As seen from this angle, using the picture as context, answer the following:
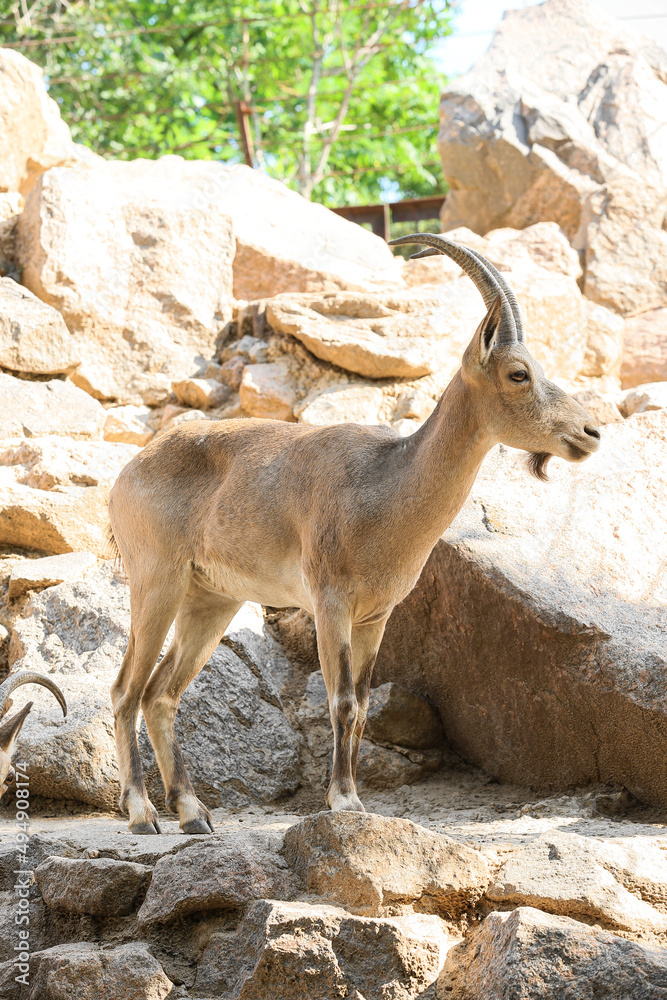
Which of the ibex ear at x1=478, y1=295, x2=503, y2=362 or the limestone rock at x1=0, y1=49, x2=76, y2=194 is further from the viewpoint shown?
the limestone rock at x1=0, y1=49, x2=76, y2=194

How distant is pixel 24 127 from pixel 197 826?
8165 mm

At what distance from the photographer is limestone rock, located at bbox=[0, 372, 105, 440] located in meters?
7.97

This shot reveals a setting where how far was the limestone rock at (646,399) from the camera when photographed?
303 inches

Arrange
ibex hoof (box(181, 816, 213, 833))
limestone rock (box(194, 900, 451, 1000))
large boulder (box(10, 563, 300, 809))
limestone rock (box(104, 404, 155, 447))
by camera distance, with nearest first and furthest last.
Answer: limestone rock (box(194, 900, 451, 1000)) → ibex hoof (box(181, 816, 213, 833)) → large boulder (box(10, 563, 300, 809)) → limestone rock (box(104, 404, 155, 447))

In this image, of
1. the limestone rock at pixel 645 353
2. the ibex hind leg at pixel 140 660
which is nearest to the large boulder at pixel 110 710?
the ibex hind leg at pixel 140 660

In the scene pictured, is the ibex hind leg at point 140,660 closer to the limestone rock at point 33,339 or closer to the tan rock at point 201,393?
the tan rock at point 201,393

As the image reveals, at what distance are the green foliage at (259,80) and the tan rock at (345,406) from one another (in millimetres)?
9672

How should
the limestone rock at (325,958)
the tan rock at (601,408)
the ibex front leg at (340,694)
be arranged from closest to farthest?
the limestone rock at (325,958) < the ibex front leg at (340,694) < the tan rock at (601,408)

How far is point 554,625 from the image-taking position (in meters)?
4.85

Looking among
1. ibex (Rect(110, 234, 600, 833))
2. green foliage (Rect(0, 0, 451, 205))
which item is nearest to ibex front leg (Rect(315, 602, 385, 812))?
ibex (Rect(110, 234, 600, 833))

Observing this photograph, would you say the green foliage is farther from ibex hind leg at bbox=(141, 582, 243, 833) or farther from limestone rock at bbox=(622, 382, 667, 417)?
ibex hind leg at bbox=(141, 582, 243, 833)

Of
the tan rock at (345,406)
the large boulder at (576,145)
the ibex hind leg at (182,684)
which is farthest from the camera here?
the large boulder at (576,145)

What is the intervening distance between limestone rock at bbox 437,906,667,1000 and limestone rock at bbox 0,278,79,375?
6555 mm

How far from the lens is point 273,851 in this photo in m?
3.83
